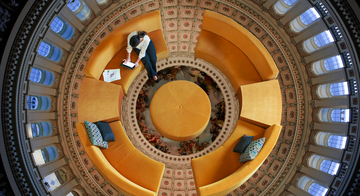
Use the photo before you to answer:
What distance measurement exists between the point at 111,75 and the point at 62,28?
3230 millimetres

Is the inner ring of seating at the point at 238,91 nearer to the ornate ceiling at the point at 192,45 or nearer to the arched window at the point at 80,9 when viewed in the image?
the ornate ceiling at the point at 192,45

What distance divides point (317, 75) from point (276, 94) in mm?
2624

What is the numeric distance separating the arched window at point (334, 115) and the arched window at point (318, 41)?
9.93 ft

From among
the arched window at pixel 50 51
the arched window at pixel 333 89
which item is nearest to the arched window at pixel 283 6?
the arched window at pixel 333 89

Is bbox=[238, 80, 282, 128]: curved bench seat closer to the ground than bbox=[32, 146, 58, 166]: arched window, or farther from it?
farther from it

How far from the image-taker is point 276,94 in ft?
33.6

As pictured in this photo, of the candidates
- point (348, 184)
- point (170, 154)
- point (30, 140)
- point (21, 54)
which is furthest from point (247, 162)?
point (21, 54)

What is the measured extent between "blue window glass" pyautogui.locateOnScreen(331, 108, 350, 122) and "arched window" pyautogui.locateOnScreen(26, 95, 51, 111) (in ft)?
45.4

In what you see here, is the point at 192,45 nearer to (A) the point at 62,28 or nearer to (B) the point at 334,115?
(A) the point at 62,28

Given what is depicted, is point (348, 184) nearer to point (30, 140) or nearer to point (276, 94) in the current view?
point (276, 94)

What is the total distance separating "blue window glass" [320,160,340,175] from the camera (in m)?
10.1

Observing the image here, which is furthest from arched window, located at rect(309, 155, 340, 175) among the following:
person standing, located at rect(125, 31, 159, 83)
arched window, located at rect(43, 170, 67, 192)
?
arched window, located at rect(43, 170, 67, 192)

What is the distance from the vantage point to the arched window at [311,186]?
A: 407 inches

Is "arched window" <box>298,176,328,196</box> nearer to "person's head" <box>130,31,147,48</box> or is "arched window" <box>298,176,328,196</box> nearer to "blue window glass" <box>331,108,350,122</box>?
"blue window glass" <box>331,108,350,122</box>
